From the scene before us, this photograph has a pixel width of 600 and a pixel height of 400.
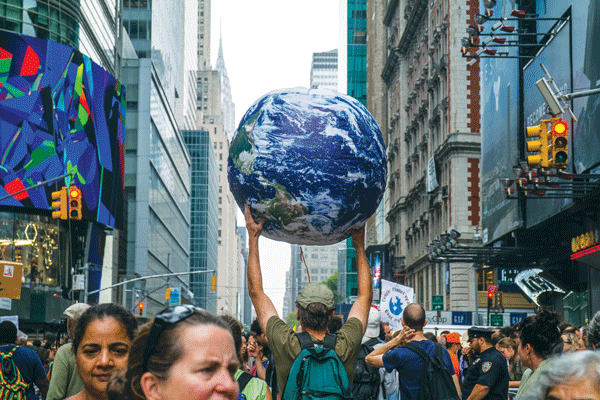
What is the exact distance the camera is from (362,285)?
581 cm

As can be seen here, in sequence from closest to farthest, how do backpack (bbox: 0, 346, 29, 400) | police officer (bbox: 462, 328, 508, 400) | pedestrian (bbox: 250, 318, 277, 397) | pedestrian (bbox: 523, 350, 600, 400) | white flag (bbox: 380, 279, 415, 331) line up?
pedestrian (bbox: 523, 350, 600, 400)
pedestrian (bbox: 250, 318, 277, 397)
backpack (bbox: 0, 346, 29, 400)
police officer (bbox: 462, 328, 508, 400)
white flag (bbox: 380, 279, 415, 331)

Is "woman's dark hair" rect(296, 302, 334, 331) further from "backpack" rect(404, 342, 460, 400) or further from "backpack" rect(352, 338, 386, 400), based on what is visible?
"backpack" rect(352, 338, 386, 400)

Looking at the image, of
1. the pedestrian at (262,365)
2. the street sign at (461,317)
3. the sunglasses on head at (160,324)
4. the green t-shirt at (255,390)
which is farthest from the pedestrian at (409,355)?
the street sign at (461,317)

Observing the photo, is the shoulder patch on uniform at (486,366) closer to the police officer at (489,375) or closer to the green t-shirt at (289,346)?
the police officer at (489,375)

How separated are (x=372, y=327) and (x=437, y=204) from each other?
131 feet

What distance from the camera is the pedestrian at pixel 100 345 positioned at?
394 cm

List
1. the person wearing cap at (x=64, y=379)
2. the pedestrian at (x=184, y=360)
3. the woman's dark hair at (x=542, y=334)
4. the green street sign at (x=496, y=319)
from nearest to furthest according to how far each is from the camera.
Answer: the pedestrian at (x=184, y=360) → the person wearing cap at (x=64, y=379) → the woman's dark hair at (x=542, y=334) → the green street sign at (x=496, y=319)

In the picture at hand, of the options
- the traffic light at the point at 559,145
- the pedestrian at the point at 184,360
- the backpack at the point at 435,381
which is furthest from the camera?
the traffic light at the point at 559,145

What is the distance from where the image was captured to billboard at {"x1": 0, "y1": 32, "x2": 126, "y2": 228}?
41.5 m

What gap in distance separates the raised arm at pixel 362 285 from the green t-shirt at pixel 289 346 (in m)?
0.27

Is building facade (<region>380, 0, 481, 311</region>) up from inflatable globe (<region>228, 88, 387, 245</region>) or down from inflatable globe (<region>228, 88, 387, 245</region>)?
up

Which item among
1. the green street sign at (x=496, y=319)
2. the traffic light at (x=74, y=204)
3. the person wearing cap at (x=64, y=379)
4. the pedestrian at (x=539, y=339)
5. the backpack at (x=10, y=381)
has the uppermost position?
the traffic light at (x=74, y=204)

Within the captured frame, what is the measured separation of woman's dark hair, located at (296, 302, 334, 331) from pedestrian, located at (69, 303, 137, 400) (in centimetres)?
147

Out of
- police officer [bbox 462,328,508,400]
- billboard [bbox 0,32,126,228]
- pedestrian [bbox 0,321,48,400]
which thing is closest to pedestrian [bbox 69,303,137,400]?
pedestrian [bbox 0,321,48,400]
